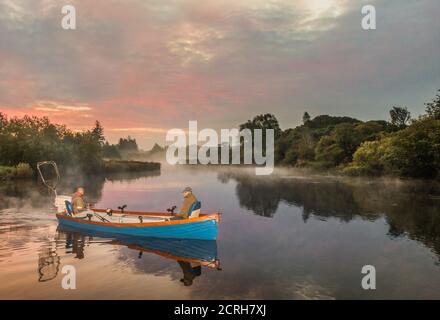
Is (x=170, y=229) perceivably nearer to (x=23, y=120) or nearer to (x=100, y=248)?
(x=100, y=248)

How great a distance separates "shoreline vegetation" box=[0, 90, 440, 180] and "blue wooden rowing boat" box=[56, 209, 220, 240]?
49836 millimetres

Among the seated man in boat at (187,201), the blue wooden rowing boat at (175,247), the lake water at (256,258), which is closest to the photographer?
the lake water at (256,258)

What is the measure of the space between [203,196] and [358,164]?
49.2 meters

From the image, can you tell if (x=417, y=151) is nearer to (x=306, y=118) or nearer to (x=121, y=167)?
(x=121, y=167)

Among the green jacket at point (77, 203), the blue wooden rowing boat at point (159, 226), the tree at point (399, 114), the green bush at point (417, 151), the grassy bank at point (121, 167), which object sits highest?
the tree at point (399, 114)

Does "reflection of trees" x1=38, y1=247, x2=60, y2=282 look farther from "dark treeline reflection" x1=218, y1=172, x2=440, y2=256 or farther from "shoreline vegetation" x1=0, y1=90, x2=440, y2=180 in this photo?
"shoreline vegetation" x1=0, y1=90, x2=440, y2=180

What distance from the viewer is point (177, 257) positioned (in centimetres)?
1873

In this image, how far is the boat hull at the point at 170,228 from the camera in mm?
20828

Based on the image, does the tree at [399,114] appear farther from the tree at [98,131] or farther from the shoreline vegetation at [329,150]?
the tree at [98,131]

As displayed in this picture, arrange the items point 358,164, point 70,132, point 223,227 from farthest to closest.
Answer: point 70,132 < point 358,164 < point 223,227

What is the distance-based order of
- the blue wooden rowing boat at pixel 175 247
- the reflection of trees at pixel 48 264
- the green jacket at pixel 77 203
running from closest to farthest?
the reflection of trees at pixel 48 264 → the blue wooden rowing boat at pixel 175 247 → the green jacket at pixel 77 203

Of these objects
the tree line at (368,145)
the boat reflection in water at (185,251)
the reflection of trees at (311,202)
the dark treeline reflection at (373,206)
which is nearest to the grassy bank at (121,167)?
the tree line at (368,145)

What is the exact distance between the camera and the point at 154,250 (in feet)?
66.0
